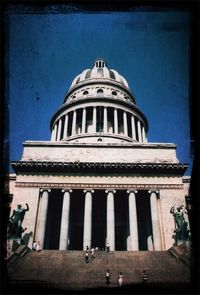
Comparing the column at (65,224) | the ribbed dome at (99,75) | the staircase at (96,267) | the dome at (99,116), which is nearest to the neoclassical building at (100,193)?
the column at (65,224)

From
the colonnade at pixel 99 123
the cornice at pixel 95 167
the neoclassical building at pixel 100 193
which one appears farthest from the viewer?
the colonnade at pixel 99 123

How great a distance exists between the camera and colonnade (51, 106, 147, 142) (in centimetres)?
4647

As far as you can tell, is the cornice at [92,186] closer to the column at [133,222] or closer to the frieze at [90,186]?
the frieze at [90,186]

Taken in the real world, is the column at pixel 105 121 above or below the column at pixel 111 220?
above

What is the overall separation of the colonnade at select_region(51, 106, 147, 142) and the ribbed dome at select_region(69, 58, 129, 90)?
24.7 feet

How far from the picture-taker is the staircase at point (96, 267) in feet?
55.9

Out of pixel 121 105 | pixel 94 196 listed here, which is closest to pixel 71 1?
pixel 94 196

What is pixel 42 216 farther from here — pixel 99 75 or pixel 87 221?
pixel 99 75

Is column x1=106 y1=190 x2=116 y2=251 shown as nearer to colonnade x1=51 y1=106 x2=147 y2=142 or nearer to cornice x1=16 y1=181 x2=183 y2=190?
cornice x1=16 y1=181 x2=183 y2=190

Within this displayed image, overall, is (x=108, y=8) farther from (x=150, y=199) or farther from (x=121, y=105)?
(x=121, y=105)

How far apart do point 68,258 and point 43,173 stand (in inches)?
462

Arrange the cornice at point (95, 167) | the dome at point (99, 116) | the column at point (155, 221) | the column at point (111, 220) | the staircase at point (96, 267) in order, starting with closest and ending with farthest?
1. the staircase at point (96, 267)
2. the column at point (111, 220)
3. the column at point (155, 221)
4. the cornice at point (95, 167)
5. the dome at point (99, 116)

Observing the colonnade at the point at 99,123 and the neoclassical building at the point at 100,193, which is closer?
the neoclassical building at the point at 100,193

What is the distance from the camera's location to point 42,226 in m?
28.7
